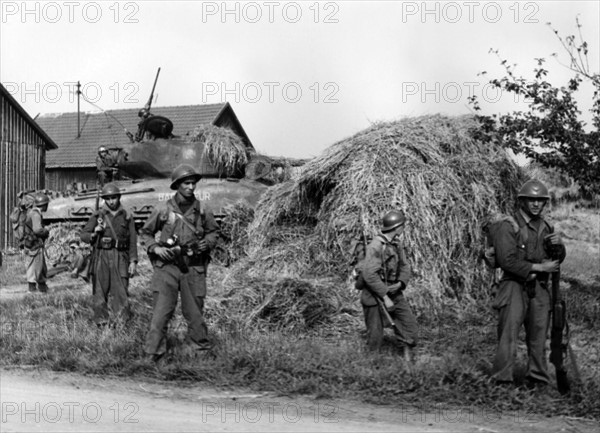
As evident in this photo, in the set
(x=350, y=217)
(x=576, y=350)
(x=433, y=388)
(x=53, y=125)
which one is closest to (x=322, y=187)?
(x=350, y=217)

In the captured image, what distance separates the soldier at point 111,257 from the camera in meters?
10.7

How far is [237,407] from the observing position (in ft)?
22.9

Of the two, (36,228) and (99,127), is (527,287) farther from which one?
(99,127)

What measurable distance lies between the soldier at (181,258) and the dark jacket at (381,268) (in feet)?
5.75

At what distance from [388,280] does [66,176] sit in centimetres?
3189

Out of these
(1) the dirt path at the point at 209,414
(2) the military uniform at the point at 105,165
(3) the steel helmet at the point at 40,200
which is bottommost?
(1) the dirt path at the point at 209,414

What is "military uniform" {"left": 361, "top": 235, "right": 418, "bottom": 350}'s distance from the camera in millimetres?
8750

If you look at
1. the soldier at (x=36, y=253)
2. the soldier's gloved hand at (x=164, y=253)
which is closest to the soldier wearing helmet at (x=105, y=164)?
the soldier at (x=36, y=253)

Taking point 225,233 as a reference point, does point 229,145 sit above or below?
above

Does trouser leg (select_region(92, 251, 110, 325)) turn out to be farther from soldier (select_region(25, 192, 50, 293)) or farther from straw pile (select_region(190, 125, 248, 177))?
straw pile (select_region(190, 125, 248, 177))

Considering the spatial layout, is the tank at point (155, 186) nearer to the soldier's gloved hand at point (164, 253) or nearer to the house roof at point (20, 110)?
the soldier's gloved hand at point (164, 253)

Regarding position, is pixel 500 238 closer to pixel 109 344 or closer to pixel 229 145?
pixel 109 344

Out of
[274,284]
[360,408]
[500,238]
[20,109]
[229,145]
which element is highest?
[20,109]

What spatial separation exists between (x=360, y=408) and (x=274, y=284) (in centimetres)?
401
